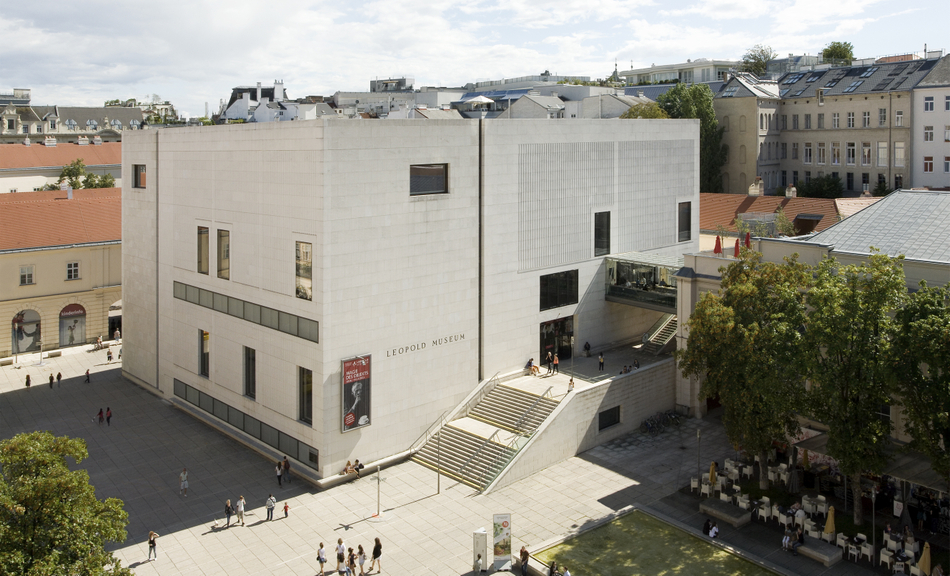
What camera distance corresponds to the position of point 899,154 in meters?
86.7

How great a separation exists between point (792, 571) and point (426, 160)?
24466 millimetres

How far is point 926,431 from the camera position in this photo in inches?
1171

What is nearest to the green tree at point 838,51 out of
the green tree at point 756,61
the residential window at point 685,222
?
the green tree at point 756,61

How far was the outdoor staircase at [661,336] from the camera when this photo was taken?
170 ft

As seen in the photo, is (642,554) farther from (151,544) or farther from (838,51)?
(838,51)

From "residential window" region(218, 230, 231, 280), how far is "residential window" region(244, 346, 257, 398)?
13.9 feet

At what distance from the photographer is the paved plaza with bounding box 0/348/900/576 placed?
106 feet

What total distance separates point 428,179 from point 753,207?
39.7 metres

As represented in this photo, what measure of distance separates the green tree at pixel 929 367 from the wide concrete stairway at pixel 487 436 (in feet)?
55.7

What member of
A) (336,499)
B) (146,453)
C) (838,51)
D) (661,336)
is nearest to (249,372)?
(146,453)

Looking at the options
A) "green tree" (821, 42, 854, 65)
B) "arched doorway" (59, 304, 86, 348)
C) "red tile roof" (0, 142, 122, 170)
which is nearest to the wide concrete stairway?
"arched doorway" (59, 304, 86, 348)

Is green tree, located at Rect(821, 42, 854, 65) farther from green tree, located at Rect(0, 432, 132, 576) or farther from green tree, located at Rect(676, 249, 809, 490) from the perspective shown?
green tree, located at Rect(0, 432, 132, 576)

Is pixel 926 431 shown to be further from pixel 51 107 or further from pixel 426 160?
pixel 51 107

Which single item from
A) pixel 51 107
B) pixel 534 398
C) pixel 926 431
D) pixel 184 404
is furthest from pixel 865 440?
pixel 51 107
